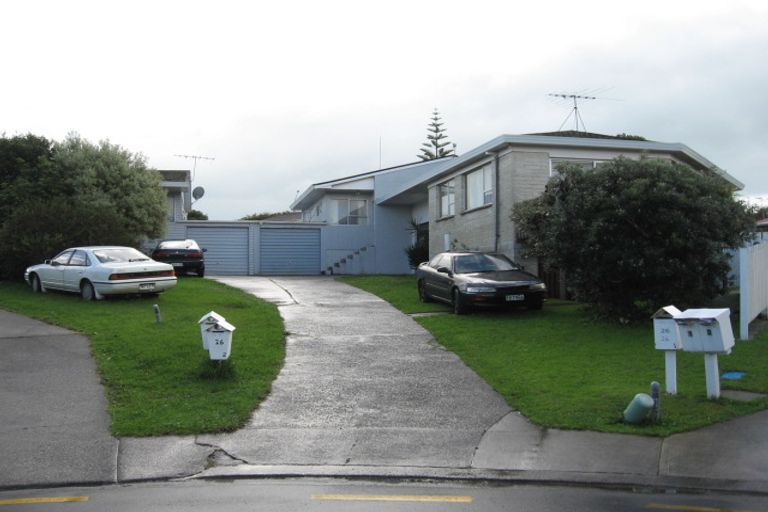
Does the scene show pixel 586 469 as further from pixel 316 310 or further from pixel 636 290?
pixel 316 310

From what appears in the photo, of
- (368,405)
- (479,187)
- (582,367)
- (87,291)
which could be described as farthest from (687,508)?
(479,187)

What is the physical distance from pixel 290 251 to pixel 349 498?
29.0 metres

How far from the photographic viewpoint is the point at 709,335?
25.9ft

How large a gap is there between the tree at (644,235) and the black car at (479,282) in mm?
1480

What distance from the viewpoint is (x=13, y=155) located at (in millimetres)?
27375

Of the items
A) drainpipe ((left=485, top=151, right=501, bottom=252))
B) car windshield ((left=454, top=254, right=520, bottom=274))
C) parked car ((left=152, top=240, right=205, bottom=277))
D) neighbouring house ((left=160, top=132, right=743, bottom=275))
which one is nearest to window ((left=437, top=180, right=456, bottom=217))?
neighbouring house ((left=160, top=132, right=743, bottom=275))

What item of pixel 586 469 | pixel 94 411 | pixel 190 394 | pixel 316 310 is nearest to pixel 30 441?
pixel 94 411

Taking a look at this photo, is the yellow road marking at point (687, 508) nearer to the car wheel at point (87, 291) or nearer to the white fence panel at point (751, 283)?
the white fence panel at point (751, 283)

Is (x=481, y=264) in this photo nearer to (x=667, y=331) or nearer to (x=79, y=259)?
(x=667, y=331)

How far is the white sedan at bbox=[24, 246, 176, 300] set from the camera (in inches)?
633

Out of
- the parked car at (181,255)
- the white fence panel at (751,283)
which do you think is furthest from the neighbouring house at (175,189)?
the white fence panel at (751,283)

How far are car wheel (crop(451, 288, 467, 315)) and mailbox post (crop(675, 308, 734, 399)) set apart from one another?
7.36 metres

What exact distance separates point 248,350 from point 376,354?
2006 mm

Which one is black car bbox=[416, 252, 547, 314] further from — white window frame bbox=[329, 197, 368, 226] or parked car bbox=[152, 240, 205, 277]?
white window frame bbox=[329, 197, 368, 226]
